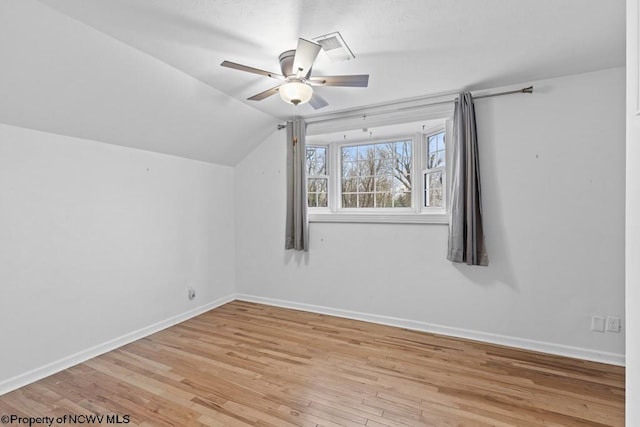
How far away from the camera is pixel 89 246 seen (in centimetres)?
254

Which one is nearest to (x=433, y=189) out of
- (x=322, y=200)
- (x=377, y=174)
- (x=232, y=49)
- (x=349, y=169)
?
(x=377, y=174)

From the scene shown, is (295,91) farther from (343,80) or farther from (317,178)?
(317,178)

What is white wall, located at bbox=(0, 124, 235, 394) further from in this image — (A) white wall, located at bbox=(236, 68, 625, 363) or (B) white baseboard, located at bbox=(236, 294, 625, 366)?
(A) white wall, located at bbox=(236, 68, 625, 363)

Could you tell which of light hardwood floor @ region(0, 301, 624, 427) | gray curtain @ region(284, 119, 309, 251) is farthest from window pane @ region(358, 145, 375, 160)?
light hardwood floor @ region(0, 301, 624, 427)

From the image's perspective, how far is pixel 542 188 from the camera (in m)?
2.58

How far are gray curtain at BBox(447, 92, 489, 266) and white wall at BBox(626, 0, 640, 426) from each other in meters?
1.65

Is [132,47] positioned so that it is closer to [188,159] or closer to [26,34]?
[26,34]

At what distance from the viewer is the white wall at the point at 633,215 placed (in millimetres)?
985

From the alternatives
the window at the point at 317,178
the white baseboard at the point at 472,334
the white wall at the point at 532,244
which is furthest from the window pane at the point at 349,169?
the white baseboard at the point at 472,334

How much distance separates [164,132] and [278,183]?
4.52 feet

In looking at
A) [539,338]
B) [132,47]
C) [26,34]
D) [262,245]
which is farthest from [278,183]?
[539,338]

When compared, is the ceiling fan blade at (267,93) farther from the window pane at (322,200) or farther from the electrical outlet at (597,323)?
the electrical outlet at (597,323)

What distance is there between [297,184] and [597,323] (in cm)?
300

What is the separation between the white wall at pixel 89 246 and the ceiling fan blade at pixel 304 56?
6.31 feet
